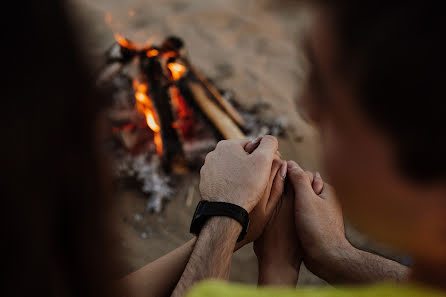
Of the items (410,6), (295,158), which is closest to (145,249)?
(295,158)

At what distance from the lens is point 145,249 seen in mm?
2557

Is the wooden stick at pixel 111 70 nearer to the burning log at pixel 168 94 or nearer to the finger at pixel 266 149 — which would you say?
the burning log at pixel 168 94

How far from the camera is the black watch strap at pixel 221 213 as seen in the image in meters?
1.66

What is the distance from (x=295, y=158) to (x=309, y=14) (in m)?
2.19

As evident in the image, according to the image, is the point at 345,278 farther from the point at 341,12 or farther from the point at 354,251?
the point at 341,12

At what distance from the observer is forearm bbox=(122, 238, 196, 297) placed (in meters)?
1.66

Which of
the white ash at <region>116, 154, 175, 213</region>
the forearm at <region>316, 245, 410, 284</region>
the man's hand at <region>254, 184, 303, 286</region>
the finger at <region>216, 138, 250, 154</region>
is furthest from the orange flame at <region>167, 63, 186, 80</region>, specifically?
the forearm at <region>316, 245, 410, 284</region>

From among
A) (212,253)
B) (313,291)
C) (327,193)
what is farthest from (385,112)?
(327,193)

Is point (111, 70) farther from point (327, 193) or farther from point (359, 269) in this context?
point (359, 269)

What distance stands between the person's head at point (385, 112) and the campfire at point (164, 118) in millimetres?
1595

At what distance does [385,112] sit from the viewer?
0.73m

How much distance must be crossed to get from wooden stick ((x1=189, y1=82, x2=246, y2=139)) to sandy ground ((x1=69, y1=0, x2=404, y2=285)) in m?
0.56

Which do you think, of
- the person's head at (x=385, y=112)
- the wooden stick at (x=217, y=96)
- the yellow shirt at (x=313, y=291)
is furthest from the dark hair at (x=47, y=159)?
the wooden stick at (x=217, y=96)

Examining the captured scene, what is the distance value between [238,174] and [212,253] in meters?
0.36
